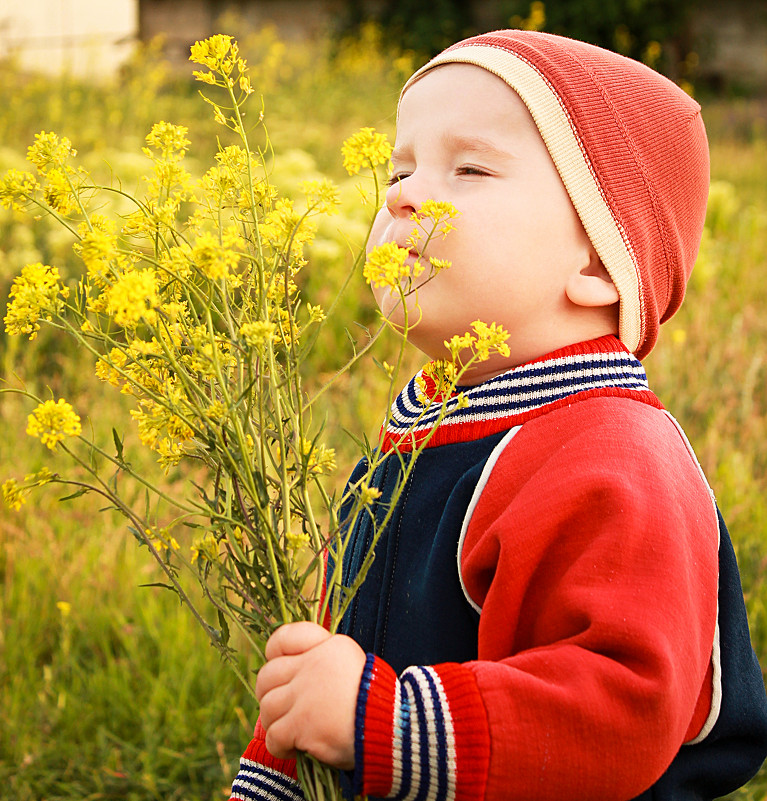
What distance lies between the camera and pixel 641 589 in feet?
3.54

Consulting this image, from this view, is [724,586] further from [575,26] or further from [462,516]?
[575,26]

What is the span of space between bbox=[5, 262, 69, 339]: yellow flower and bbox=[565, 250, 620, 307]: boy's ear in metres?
0.74

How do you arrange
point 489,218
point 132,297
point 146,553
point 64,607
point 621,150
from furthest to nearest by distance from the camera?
point 146,553 < point 64,607 < point 621,150 < point 489,218 < point 132,297

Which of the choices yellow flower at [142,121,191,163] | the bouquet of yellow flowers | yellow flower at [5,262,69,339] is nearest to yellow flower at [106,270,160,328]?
the bouquet of yellow flowers

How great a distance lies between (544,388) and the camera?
4.43 ft

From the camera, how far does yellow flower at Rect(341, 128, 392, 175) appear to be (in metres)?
1.15

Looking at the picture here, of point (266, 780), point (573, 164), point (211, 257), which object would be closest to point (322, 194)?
point (211, 257)

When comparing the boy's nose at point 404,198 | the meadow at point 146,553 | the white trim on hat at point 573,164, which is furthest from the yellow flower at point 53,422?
the white trim on hat at point 573,164

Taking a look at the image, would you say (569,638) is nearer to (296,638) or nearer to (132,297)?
(296,638)

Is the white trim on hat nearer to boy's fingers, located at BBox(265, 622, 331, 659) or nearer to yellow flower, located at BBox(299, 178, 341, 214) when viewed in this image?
yellow flower, located at BBox(299, 178, 341, 214)

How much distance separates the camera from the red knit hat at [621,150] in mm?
1390

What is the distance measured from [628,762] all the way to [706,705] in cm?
29

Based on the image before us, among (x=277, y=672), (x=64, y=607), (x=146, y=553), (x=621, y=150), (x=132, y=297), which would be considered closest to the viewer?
(x=132, y=297)

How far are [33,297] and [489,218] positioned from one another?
25.2 inches
